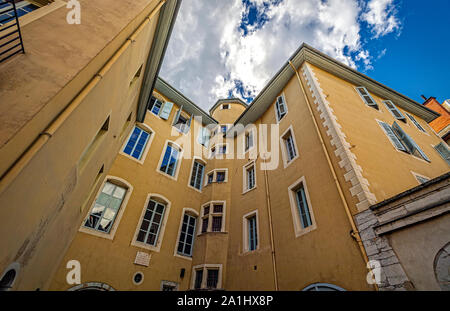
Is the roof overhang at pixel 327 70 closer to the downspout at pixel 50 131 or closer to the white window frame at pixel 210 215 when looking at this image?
the white window frame at pixel 210 215

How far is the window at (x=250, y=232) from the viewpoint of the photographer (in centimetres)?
873

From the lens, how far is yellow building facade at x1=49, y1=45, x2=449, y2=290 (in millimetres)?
5656

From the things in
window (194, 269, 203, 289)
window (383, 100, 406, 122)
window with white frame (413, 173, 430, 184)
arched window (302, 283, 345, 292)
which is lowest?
arched window (302, 283, 345, 292)

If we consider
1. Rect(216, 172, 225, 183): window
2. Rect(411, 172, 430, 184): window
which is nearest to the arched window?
Rect(411, 172, 430, 184): window

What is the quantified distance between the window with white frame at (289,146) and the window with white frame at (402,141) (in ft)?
12.3

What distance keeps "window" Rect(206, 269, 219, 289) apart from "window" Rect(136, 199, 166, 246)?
2.91 meters

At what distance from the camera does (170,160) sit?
39.3 ft

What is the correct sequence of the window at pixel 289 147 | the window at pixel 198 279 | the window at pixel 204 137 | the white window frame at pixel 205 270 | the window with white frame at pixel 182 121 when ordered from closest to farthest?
the window at pixel 289 147 → the white window frame at pixel 205 270 → the window at pixel 198 279 → the window with white frame at pixel 182 121 → the window at pixel 204 137

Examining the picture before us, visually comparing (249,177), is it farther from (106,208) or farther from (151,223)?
(106,208)

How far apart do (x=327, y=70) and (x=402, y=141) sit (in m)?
5.10

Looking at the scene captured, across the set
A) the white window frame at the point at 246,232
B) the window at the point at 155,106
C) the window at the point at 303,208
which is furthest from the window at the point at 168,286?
the window at the point at 155,106

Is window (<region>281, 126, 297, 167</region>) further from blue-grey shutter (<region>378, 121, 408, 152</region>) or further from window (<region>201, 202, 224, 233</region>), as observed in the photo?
window (<region>201, 202, 224, 233</region>)
